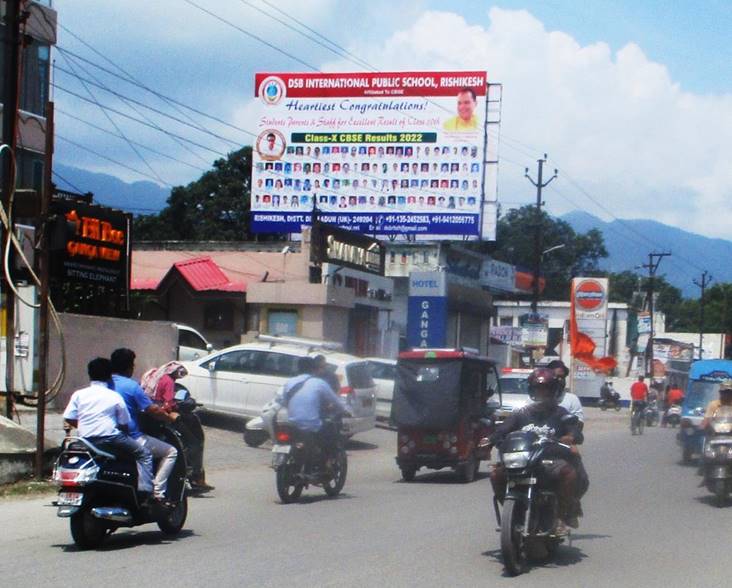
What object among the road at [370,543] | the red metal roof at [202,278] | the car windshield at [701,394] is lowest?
the road at [370,543]

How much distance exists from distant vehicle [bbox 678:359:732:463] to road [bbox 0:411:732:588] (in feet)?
18.1

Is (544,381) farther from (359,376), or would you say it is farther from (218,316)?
(218,316)

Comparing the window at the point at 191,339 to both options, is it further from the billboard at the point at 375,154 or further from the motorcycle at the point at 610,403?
the motorcycle at the point at 610,403

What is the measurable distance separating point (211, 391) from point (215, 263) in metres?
14.5

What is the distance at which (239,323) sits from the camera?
36.5 meters

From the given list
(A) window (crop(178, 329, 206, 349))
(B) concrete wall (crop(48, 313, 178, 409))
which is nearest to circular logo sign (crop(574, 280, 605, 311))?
(A) window (crop(178, 329, 206, 349))

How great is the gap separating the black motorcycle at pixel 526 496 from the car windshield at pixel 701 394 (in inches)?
585

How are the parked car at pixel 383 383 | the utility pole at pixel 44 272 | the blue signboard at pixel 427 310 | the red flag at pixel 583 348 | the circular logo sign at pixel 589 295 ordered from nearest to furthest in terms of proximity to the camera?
the utility pole at pixel 44 272 < the parked car at pixel 383 383 < the blue signboard at pixel 427 310 < the circular logo sign at pixel 589 295 < the red flag at pixel 583 348

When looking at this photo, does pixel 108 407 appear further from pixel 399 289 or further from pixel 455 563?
pixel 399 289

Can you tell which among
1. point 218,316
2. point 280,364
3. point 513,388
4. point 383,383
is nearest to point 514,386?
point 513,388

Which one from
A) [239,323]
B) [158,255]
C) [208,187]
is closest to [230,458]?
[239,323]

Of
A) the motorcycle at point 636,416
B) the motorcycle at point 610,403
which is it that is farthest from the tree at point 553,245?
the motorcycle at point 636,416

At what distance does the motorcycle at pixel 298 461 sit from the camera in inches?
569

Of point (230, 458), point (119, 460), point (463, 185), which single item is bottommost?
point (230, 458)
